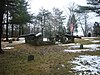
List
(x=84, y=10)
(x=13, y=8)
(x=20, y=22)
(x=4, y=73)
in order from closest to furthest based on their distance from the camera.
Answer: (x=4, y=73), (x=13, y=8), (x=84, y=10), (x=20, y=22)

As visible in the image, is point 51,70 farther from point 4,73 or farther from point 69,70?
point 4,73

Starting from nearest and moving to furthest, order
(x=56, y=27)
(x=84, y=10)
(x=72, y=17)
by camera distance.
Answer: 1. (x=84, y=10)
2. (x=72, y=17)
3. (x=56, y=27)

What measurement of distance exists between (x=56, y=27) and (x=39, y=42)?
49.5 metres

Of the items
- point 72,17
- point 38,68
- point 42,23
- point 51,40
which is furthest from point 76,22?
point 38,68

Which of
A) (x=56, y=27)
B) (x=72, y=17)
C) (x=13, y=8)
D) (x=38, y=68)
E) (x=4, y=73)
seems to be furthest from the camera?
(x=56, y=27)

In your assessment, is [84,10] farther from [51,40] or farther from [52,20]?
[52,20]

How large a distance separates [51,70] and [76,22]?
69441mm

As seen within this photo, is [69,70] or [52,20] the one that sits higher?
[52,20]

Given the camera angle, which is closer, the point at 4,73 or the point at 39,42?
the point at 4,73

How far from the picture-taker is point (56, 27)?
80688mm

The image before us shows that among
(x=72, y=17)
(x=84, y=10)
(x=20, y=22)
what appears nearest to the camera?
(x=84, y=10)

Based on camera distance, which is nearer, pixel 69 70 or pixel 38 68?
pixel 69 70

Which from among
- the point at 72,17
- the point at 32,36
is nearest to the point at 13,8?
the point at 32,36

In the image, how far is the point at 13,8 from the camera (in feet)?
64.4
